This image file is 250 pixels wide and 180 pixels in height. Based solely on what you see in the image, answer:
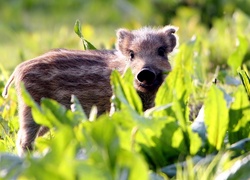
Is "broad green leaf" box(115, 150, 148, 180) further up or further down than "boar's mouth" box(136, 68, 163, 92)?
further up

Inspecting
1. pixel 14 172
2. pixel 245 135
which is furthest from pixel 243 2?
pixel 14 172

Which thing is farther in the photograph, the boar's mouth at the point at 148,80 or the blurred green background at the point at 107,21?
the blurred green background at the point at 107,21

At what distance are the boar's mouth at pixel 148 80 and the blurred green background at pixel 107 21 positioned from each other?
8.96ft

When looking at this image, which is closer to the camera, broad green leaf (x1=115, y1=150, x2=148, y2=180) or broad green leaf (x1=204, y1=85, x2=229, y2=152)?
broad green leaf (x1=115, y1=150, x2=148, y2=180)

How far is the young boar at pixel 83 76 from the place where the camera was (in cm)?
529

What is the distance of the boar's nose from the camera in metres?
5.28

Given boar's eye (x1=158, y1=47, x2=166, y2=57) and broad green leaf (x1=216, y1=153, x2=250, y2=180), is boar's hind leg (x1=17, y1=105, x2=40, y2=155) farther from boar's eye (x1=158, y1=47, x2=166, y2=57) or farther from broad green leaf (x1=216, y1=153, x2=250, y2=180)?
broad green leaf (x1=216, y1=153, x2=250, y2=180)

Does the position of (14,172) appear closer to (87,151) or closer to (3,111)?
(87,151)

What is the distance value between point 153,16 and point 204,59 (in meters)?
3.48

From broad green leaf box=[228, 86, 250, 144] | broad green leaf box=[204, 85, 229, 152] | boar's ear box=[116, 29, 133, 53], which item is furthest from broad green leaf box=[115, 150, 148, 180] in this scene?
boar's ear box=[116, 29, 133, 53]

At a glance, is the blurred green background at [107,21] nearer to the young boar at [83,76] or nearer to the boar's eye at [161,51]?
the boar's eye at [161,51]

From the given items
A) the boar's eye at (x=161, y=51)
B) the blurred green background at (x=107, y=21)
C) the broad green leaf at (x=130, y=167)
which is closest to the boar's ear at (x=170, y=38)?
the boar's eye at (x=161, y=51)

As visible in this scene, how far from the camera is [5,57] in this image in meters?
9.38

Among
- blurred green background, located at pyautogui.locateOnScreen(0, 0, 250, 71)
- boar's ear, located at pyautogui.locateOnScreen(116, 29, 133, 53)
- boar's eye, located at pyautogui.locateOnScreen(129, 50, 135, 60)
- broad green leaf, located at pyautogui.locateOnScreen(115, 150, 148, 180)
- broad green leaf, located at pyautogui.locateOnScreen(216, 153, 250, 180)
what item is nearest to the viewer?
broad green leaf, located at pyautogui.locateOnScreen(115, 150, 148, 180)
